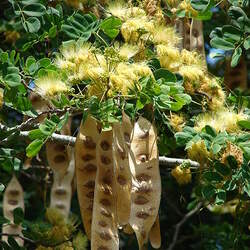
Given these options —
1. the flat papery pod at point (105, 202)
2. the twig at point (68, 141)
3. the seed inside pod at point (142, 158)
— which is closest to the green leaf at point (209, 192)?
the twig at point (68, 141)

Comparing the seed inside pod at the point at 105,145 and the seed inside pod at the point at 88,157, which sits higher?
the seed inside pod at the point at 105,145

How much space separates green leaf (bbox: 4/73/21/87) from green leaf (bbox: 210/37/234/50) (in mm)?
917

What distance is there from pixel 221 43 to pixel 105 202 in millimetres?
985

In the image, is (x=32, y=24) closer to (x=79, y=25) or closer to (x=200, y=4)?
(x=79, y=25)

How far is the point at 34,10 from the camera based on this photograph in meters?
3.86

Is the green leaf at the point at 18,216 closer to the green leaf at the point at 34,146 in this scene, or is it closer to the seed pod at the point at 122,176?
the green leaf at the point at 34,146

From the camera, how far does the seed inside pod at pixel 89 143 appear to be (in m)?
3.29

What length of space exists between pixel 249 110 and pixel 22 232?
1288 mm

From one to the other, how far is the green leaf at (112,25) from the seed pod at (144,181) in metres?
0.38

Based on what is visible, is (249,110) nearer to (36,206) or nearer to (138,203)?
(138,203)

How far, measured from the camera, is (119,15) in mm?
3566

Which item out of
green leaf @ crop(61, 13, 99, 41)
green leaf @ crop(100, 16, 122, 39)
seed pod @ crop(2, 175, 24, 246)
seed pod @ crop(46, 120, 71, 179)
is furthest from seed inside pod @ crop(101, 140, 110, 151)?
seed pod @ crop(2, 175, 24, 246)

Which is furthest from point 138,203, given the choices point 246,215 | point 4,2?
point 4,2

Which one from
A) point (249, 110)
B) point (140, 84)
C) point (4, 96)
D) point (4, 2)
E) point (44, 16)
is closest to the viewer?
point (140, 84)
